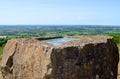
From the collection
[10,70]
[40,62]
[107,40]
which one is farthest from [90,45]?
[10,70]

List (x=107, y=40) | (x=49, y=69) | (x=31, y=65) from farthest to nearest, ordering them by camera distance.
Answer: (x=107, y=40) → (x=31, y=65) → (x=49, y=69)

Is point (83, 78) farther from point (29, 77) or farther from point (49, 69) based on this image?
point (29, 77)

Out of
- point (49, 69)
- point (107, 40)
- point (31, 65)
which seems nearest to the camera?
point (49, 69)

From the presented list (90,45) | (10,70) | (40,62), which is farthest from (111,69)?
(10,70)

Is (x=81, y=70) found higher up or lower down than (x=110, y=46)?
lower down

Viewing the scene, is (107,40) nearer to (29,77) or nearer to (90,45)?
(90,45)

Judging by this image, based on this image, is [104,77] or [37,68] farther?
[104,77]
